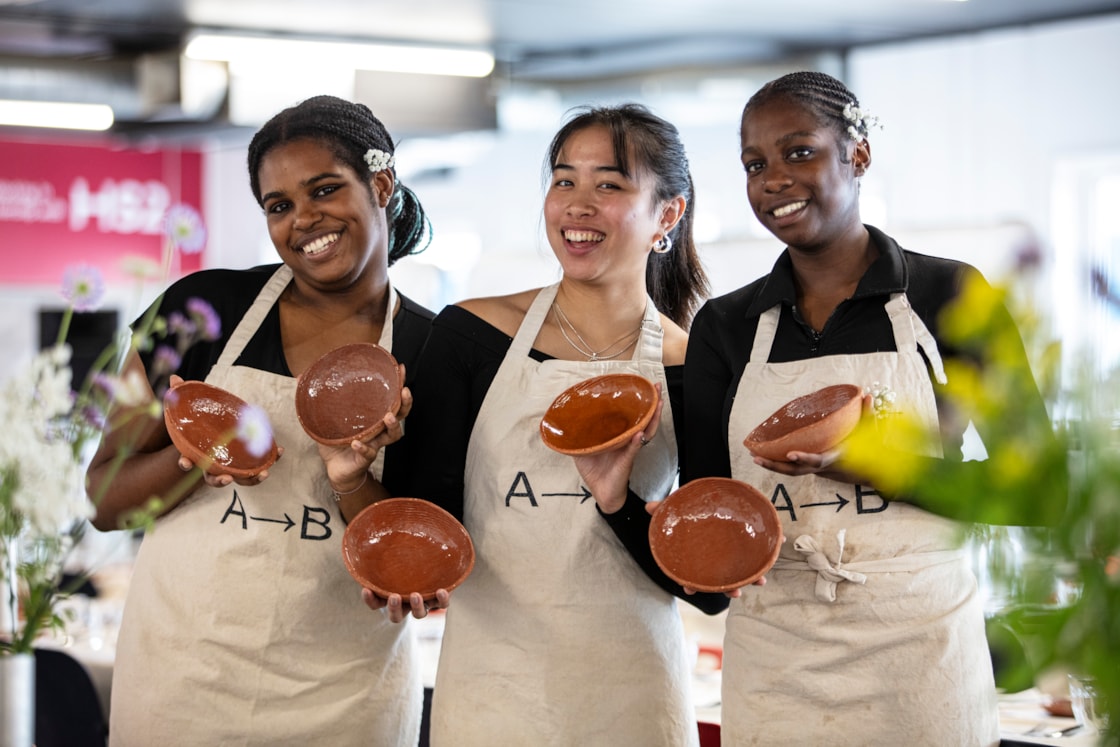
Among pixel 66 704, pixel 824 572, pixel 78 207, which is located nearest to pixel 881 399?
pixel 824 572

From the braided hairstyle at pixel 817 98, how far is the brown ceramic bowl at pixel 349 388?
2.64 feet

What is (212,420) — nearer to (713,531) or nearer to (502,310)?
(502,310)

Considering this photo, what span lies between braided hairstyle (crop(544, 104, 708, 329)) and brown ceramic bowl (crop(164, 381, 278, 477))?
0.79m

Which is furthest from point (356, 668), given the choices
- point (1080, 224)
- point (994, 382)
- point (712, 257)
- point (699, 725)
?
point (1080, 224)

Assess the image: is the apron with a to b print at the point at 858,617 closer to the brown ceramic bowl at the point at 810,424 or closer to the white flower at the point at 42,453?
the brown ceramic bowl at the point at 810,424

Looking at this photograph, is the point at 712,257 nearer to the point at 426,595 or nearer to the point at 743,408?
the point at 743,408

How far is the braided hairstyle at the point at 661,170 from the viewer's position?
2.35 m

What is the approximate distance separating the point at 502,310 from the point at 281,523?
0.58 meters

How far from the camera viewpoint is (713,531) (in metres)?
2.08

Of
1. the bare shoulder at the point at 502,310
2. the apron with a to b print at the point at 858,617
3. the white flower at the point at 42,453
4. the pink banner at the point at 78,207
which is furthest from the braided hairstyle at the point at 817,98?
→ the pink banner at the point at 78,207

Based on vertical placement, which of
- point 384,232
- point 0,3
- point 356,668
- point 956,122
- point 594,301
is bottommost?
point 356,668

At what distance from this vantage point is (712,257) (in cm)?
436

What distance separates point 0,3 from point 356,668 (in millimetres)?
4314

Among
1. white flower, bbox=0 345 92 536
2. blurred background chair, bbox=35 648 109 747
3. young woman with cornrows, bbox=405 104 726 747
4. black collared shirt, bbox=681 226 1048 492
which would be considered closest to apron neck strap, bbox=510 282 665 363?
young woman with cornrows, bbox=405 104 726 747
